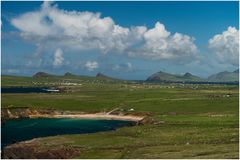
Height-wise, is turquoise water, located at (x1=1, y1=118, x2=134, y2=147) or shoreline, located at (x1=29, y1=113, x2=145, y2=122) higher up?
shoreline, located at (x1=29, y1=113, x2=145, y2=122)

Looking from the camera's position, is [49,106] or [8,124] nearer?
[8,124]

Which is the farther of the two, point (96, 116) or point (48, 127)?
point (96, 116)

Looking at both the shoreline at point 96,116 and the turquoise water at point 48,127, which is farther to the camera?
the shoreline at point 96,116

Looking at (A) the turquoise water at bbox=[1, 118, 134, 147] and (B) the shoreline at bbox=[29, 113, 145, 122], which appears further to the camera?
(B) the shoreline at bbox=[29, 113, 145, 122]

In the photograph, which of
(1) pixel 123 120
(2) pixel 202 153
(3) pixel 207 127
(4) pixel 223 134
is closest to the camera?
(2) pixel 202 153

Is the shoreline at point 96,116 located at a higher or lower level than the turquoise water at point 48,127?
higher

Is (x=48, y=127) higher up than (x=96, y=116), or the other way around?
(x=96, y=116)

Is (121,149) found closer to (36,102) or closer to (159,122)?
(159,122)

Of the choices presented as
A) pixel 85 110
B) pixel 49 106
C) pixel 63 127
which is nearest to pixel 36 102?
pixel 49 106
